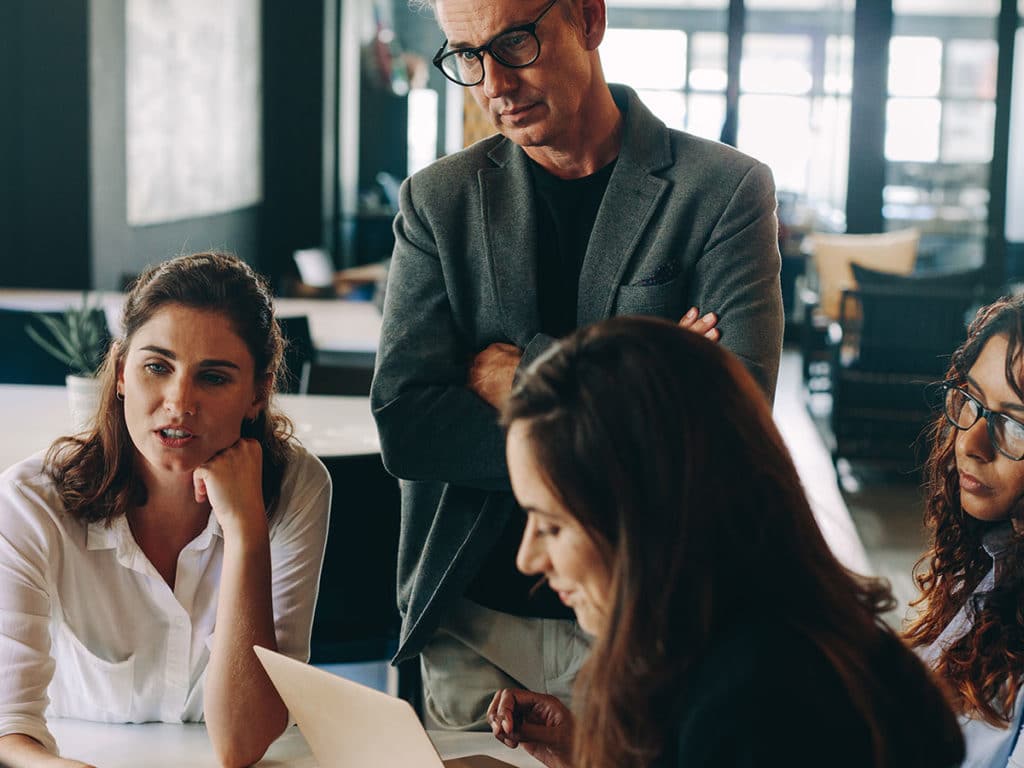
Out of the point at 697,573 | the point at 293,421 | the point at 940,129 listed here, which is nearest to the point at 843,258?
the point at 940,129

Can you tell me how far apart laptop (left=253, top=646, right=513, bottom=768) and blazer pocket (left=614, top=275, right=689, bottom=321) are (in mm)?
706

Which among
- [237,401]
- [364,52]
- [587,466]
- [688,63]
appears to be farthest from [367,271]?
[587,466]

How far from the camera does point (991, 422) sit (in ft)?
4.58

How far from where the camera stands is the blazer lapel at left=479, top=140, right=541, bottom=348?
169 cm

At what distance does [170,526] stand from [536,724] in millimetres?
661

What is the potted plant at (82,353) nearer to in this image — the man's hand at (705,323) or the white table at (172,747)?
the white table at (172,747)

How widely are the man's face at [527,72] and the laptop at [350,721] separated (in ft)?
2.60

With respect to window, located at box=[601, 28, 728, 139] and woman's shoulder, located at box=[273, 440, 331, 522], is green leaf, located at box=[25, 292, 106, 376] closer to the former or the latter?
woman's shoulder, located at box=[273, 440, 331, 522]

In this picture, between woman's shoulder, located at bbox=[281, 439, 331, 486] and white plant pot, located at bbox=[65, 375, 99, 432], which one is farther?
white plant pot, located at bbox=[65, 375, 99, 432]

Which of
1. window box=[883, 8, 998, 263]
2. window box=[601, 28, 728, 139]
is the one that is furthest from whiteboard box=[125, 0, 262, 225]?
window box=[883, 8, 998, 263]

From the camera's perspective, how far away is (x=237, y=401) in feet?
5.81

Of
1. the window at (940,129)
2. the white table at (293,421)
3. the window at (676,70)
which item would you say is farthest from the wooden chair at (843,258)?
the white table at (293,421)

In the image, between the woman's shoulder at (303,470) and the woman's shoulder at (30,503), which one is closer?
the woman's shoulder at (30,503)

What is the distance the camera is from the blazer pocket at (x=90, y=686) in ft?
5.45
